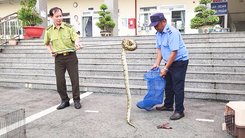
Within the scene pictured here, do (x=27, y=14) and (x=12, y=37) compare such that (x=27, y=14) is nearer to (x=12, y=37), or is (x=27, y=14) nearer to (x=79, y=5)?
(x=12, y=37)

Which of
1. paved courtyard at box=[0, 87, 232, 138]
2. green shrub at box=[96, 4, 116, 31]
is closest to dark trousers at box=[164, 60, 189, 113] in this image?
paved courtyard at box=[0, 87, 232, 138]

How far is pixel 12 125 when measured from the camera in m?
2.33

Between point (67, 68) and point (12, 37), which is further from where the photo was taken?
point (12, 37)

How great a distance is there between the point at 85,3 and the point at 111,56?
A: 965cm

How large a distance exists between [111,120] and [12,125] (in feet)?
5.02

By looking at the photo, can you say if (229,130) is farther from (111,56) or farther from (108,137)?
(111,56)

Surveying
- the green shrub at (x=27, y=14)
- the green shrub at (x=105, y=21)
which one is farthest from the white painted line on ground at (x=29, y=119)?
the green shrub at (x=27, y=14)

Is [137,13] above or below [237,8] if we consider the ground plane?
below

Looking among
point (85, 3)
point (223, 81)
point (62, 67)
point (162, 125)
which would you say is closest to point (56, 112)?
point (62, 67)

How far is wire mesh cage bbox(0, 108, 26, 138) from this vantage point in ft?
7.52

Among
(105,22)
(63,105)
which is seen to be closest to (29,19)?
(105,22)

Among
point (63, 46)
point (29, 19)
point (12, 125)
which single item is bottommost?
point (12, 125)

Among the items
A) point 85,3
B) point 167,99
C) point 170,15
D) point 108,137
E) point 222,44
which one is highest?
point 85,3

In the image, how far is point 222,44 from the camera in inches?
241
